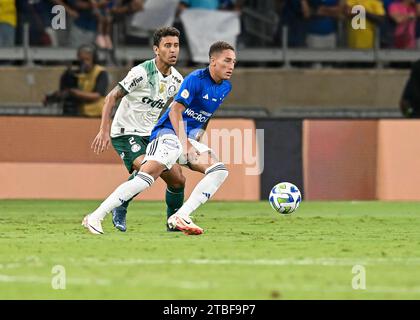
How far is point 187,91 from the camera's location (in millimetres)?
12250

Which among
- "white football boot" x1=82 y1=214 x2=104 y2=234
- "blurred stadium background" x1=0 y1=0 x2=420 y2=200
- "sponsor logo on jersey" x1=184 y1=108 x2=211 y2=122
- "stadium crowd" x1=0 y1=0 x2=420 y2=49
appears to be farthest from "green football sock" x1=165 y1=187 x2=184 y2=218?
"stadium crowd" x1=0 y1=0 x2=420 y2=49

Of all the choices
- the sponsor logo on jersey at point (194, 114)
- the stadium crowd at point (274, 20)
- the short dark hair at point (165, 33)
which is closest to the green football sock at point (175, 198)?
the sponsor logo on jersey at point (194, 114)

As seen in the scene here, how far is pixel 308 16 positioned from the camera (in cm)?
2166

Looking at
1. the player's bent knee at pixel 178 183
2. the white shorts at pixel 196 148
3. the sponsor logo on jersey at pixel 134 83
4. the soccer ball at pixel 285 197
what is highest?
the sponsor logo on jersey at pixel 134 83

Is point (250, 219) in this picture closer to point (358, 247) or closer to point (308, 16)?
point (358, 247)

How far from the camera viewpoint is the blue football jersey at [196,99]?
12.3 metres

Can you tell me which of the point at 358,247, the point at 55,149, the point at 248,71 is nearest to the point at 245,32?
the point at 248,71

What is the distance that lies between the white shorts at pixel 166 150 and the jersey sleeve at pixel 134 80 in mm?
1009

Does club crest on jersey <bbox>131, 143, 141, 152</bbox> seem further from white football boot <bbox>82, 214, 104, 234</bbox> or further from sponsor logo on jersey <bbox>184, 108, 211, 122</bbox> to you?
white football boot <bbox>82, 214, 104, 234</bbox>

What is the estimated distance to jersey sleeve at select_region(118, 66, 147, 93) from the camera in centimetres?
1302

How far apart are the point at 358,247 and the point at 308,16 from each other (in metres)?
11.3

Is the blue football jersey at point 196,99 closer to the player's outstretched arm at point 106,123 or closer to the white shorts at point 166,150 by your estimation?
the white shorts at point 166,150

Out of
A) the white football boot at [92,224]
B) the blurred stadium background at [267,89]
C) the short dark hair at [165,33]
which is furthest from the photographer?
the blurred stadium background at [267,89]

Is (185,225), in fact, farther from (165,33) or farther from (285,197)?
(285,197)
